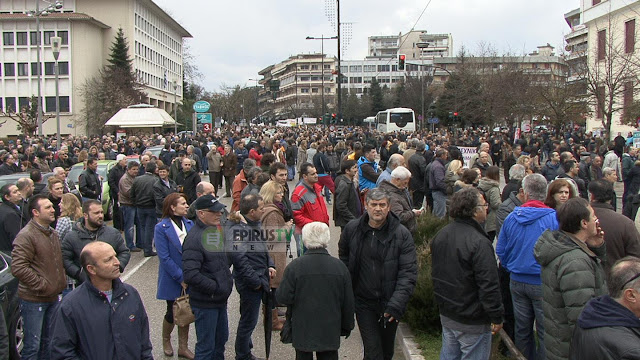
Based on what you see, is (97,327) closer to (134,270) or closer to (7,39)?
(134,270)

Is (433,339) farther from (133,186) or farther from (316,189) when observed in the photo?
(133,186)

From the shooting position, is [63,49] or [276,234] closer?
[276,234]

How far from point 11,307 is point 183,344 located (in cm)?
174

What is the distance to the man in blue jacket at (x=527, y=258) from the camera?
531 cm

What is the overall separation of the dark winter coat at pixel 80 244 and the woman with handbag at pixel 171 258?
1.25 ft

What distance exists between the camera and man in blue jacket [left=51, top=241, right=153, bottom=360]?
3668 mm

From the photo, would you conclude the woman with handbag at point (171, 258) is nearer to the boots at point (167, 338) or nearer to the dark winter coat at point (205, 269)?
the boots at point (167, 338)

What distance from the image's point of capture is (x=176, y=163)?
49.5 ft

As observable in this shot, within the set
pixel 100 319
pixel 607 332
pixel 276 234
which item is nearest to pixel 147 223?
pixel 276 234

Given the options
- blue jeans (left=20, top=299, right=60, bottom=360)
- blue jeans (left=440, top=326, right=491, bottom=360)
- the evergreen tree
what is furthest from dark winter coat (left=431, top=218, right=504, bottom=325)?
the evergreen tree

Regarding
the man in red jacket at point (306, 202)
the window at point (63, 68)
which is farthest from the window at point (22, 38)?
the man in red jacket at point (306, 202)

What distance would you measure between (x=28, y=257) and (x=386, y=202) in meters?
3.33

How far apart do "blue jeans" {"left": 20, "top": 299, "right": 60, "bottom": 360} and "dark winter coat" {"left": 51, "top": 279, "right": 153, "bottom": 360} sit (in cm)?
213

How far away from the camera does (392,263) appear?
199 inches
